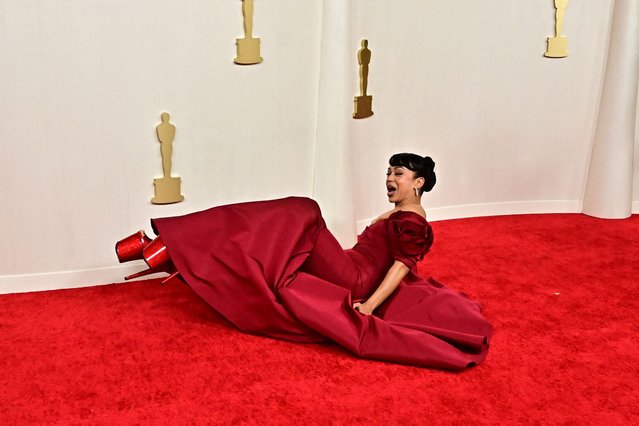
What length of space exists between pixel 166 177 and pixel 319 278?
2.75 feet

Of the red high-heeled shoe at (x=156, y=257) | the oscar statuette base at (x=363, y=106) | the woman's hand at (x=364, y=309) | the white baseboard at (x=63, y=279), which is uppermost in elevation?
the oscar statuette base at (x=363, y=106)

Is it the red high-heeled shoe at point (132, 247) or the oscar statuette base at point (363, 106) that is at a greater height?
the oscar statuette base at point (363, 106)

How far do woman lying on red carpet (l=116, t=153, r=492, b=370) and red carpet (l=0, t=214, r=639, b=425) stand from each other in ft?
0.23

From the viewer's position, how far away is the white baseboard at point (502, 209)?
13.4 ft

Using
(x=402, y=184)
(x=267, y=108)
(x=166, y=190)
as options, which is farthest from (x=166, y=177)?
(x=402, y=184)

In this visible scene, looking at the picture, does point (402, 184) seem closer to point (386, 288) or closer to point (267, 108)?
point (386, 288)

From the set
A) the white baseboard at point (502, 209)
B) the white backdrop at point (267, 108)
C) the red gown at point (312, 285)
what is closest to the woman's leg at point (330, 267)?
the red gown at point (312, 285)

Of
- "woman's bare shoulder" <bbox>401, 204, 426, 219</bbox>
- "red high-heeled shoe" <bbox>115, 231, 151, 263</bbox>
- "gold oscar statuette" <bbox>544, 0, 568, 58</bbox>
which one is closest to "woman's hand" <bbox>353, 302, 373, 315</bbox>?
"woman's bare shoulder" <bbox>401, 204, 426, 219</bbox>

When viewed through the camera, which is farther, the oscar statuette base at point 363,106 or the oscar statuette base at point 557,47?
the oscar statuette base at point 557,47

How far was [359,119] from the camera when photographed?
3.56m

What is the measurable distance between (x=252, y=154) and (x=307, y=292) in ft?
2.99

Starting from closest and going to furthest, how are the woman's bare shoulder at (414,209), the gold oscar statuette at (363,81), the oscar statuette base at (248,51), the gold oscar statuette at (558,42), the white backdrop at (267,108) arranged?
the woman's bare shoulder at (414,209) < the white backdrop at (267,108) < the oscar statuette base at (248,51) < the gold oscar statuette at (363,81) < the gold oscar statuette at (558,42)

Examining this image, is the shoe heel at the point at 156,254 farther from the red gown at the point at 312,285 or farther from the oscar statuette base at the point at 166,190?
the oscar statuette base at the point at 166,190

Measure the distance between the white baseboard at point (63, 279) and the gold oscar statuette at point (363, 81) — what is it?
1.21 metres
